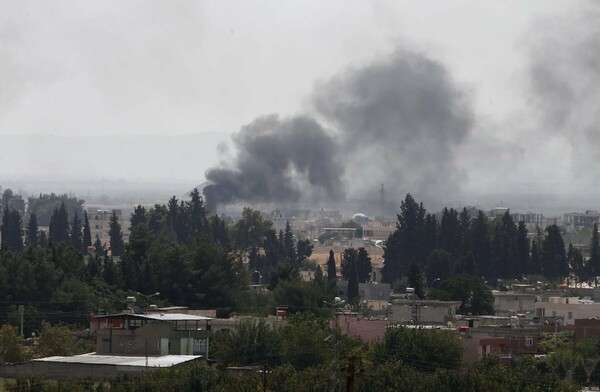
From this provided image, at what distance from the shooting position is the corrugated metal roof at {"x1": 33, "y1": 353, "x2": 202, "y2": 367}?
5534 centimetres

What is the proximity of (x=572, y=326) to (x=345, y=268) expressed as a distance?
35.2 m

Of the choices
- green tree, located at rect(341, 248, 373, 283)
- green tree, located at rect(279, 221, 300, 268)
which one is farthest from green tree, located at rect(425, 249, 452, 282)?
green tree, located at rect(279, 221, 300, 268)

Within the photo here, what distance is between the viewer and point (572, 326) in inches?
2945

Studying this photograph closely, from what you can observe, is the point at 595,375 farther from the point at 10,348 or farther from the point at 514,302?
the point at 514,302

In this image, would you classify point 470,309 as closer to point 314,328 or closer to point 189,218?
point 314,328

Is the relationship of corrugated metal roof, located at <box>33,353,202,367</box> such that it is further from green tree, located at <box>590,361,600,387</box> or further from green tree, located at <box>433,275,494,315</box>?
green tree, located at <box>433,275,494,315</box>

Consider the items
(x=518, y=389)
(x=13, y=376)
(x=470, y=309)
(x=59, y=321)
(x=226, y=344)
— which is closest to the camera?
(x=518, y=389)

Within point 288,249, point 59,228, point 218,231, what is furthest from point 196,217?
point 288,249

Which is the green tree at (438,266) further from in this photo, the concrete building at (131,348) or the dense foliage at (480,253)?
the concrete building at (131,348)

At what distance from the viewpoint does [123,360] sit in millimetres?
57125

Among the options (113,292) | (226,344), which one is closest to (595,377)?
(226,344)

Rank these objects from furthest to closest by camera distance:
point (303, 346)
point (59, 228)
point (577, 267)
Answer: point (59, 228) → point (577, 267) → point (303, 346)

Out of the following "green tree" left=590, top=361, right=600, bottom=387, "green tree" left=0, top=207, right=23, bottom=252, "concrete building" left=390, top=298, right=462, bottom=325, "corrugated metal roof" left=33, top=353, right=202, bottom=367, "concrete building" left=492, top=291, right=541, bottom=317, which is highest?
"green tree" left=0, top=207, right=23, bottom=252

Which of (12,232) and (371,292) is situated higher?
(12,232)
